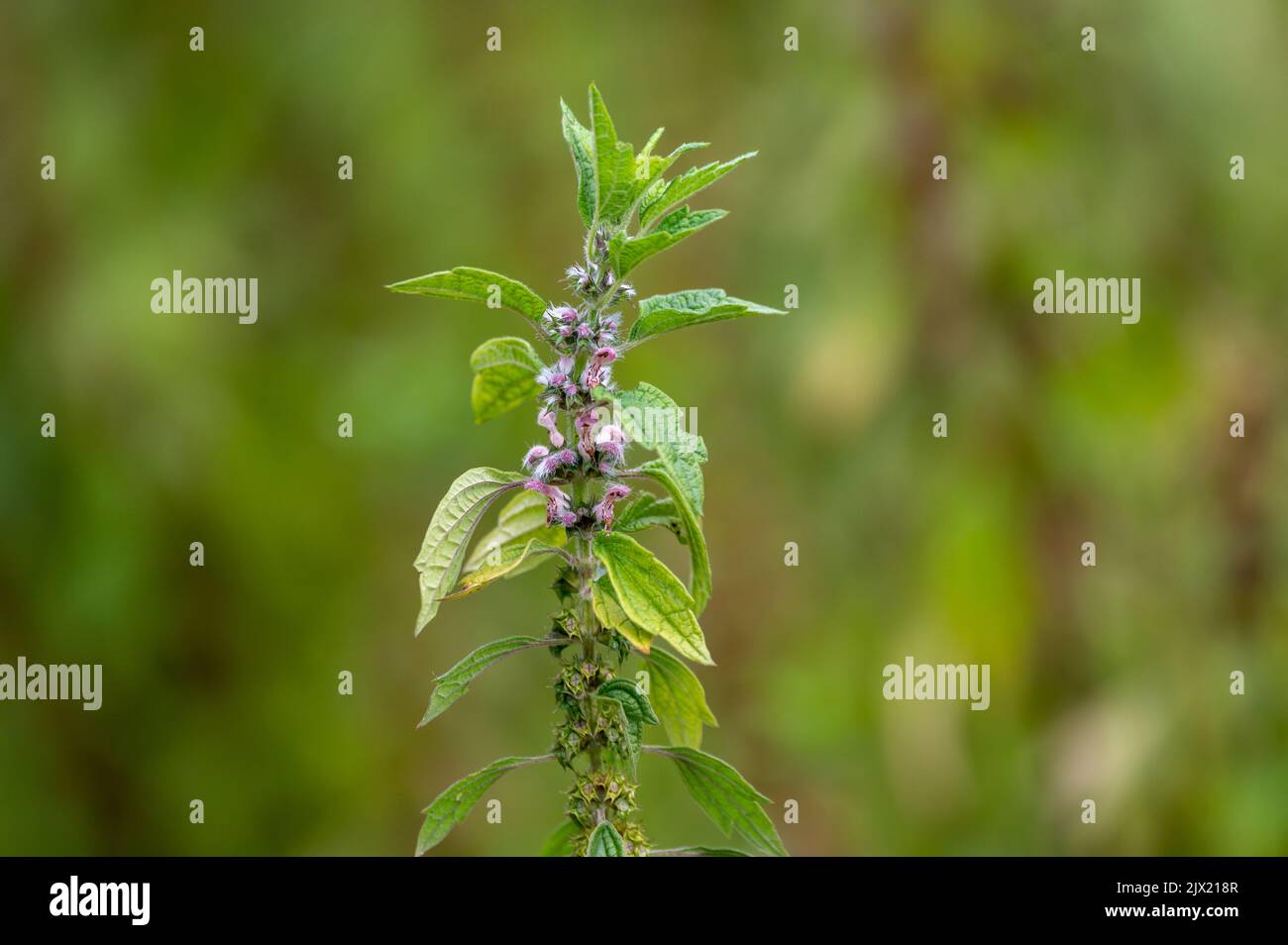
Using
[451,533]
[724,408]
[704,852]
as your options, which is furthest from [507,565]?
[724,408]

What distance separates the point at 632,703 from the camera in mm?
835

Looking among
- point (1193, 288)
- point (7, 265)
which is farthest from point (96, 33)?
point (1193, 288)

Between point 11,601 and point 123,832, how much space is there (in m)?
0.60

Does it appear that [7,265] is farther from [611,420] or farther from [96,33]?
[611,420]

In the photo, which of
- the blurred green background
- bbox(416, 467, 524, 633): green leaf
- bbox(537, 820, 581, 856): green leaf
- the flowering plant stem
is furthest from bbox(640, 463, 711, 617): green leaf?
the blurred green background

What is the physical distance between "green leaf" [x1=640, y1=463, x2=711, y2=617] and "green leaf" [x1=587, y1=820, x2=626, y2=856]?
0.50ft

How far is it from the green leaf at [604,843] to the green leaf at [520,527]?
0.21 metres

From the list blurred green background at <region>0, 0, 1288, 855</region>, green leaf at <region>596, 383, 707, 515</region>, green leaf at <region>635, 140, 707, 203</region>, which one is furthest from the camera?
blurred green background at <region>0, 0, 1288, 855</region>

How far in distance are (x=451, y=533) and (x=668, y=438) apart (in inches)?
6.3

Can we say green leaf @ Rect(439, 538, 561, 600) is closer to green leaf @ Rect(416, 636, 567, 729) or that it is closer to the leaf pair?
green leaf @ Rect(416, 636, 567, 729)

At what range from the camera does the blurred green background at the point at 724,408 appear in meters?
2.48

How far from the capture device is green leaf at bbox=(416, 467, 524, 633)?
838mm
